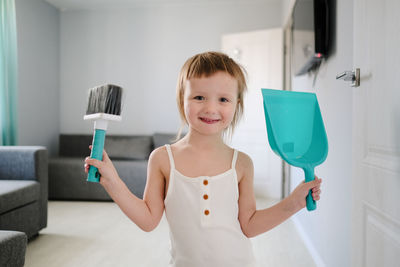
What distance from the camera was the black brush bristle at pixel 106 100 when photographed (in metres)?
0.72

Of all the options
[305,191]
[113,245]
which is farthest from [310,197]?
[113,245]

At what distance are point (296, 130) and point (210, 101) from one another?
0.23 m

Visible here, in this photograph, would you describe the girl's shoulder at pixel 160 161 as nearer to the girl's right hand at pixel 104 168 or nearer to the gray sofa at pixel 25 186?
the girl's right hand at pixel 104 168

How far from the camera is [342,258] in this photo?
1562mm

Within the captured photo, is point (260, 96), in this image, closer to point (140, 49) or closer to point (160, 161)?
point (140, 49)

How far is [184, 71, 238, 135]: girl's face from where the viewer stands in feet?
2.68

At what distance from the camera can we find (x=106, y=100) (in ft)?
2.36

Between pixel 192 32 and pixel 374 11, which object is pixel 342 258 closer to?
pixel 374 11

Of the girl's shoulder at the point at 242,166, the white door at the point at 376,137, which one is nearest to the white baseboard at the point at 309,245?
the white door at the point at 376,137

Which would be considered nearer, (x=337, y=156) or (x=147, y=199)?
(x=147, y=199)

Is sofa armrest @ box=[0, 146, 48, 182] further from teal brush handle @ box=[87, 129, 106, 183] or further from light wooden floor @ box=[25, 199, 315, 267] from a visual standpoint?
teal brush handle @ box=[87, 129, 106, 183]

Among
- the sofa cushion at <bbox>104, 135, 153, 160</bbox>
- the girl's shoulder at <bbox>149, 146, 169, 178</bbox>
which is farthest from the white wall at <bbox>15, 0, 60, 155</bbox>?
the girl's shoulder at <bbox>149, 146, 169, 178</bbox>

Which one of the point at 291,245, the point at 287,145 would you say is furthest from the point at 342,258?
the point at 287,145

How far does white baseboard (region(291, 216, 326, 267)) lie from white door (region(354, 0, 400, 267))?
3.10 ft
